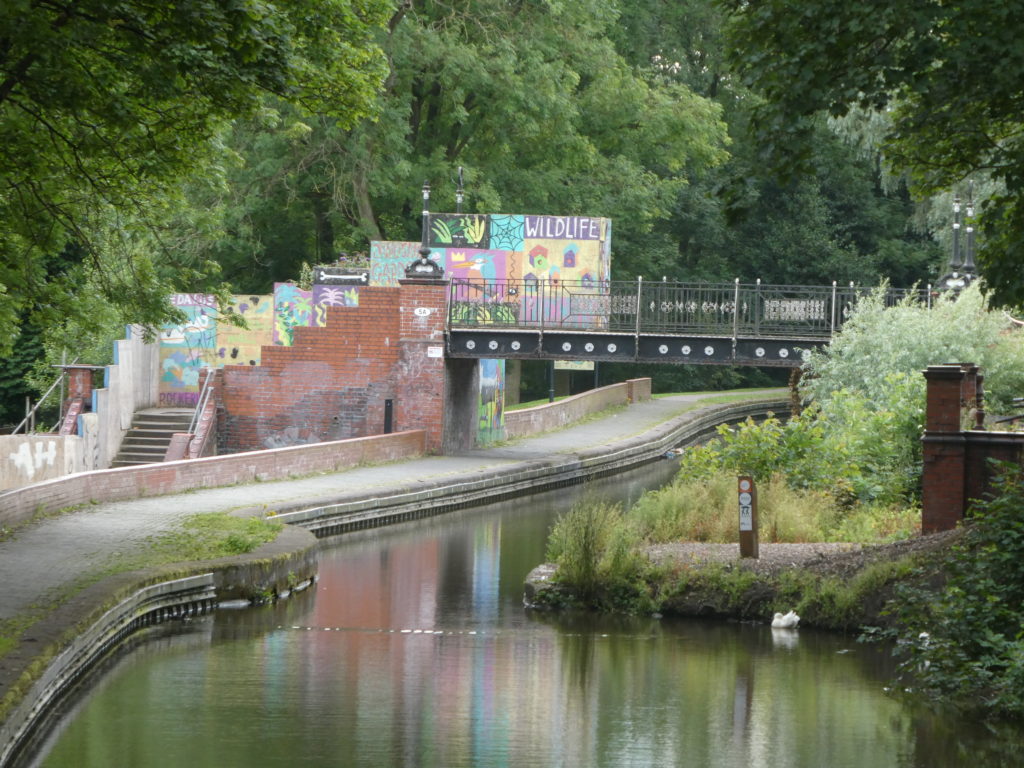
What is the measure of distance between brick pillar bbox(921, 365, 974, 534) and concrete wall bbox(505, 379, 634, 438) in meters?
21.1

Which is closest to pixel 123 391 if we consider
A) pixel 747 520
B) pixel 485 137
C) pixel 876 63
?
pixel 485 137

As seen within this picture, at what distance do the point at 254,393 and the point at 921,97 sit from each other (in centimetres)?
2364

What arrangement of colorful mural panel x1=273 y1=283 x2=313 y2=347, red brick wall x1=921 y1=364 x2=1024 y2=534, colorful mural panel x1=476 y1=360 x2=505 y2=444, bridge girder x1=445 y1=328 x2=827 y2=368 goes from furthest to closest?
1. colorful mural panel x1=476 y1=360 x2=505 y2=444
2. colorful mural panel x1=273 y1=283 x2=313 y2=347
3. bridge girder x1=445 y1=328 x2=827 y2=368
4. red brick wall x1=921 y1=364 x2=1024 y2=534

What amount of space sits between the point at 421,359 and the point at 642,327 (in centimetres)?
475

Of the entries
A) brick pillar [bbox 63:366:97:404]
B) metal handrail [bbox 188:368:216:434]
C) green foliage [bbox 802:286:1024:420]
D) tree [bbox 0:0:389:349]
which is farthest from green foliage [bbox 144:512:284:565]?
brick pillar [bbox 63:366:97:404]

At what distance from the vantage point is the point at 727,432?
73.7 ft

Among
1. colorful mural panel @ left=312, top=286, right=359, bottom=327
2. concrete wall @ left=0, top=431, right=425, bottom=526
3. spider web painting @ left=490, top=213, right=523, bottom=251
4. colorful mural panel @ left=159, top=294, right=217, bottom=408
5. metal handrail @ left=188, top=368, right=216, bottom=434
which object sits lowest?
concrete wall @ left=0, top=431, right=425, bottom=526

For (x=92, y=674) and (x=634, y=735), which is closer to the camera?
(x=634, y=735)

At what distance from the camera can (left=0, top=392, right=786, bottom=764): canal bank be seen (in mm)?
12539

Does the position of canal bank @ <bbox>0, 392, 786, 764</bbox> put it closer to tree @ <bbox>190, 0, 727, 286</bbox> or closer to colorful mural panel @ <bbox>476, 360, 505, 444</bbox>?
A: colorful mural panel @ <bbox>476, 360, 505, 444</bbox>

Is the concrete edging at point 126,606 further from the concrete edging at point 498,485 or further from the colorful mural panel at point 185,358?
the colorful mural panel at point 185,358

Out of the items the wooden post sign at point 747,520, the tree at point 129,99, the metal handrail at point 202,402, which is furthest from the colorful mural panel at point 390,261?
the wooden post sign at point 747,520

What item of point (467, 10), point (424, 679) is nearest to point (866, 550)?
point (424, 679)

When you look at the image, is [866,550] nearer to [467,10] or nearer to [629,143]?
[467,10]
